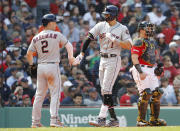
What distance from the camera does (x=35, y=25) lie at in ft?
46.2

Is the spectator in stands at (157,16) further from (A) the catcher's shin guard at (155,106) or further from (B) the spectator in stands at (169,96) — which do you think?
(A) the catcher's shin guard at (155,106)

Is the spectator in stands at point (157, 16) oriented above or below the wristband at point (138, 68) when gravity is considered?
above

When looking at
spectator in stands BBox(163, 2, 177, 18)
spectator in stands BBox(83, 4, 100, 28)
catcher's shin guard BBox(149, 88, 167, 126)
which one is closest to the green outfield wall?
catcher's shin guard BBox(149, 88, 167, 126)

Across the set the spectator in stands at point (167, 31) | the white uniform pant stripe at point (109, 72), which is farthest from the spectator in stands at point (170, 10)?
the white uniform pant stripe at point (109, 72)

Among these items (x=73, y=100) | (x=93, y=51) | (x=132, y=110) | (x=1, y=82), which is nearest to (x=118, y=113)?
(x=132, y=110)

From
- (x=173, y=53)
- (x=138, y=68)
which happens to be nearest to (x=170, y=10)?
(x=173, y=53)

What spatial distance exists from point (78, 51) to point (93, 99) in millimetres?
1636

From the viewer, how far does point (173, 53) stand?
1237cm

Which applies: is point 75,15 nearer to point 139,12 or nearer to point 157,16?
point 139,12

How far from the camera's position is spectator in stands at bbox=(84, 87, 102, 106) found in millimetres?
11539

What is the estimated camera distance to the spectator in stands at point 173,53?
39.5 feet

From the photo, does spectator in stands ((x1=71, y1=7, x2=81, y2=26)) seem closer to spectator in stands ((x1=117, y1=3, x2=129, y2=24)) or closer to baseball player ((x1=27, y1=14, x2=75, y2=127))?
spectator in stands ((x1=117, y1=3, x2=129, y2=24))

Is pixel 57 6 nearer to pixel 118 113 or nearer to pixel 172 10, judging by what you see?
pixel 172 10

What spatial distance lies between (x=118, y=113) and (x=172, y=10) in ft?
16.4
